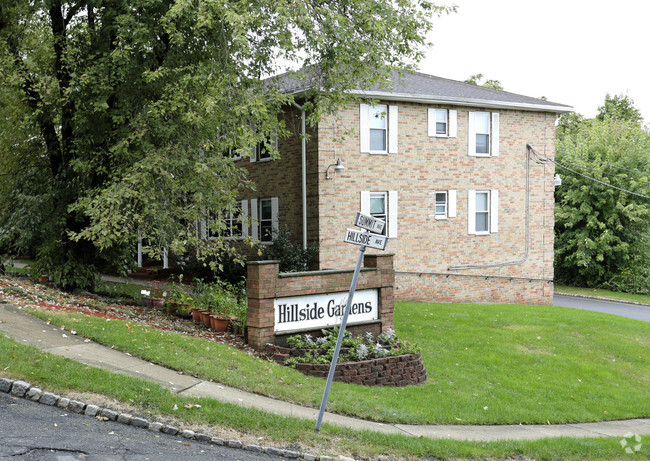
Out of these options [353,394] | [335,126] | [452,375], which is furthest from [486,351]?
[335,126]

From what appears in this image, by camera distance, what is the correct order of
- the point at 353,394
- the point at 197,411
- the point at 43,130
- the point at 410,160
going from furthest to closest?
the point at 410,160 < the point at 43,130 < the point at 353,394 < the point at 197,411

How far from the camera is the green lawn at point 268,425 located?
694 cm

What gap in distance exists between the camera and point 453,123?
72.0 ft

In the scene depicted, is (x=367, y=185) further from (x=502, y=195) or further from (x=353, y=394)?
(x=353, y=394)

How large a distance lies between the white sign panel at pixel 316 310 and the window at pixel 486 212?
11.6m

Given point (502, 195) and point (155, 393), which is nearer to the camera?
point (155, 393)

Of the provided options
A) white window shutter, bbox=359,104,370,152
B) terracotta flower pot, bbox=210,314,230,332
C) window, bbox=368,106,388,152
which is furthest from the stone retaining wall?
window, bbox=368,106,388,152

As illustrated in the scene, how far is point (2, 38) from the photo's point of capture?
1406 centimetres

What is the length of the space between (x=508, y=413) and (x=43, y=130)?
12.7 m

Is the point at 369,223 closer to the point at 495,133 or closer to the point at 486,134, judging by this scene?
the point at 486,134

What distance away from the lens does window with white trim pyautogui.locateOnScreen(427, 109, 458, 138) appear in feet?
71.2

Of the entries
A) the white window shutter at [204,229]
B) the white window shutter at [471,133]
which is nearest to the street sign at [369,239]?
the white window shutter at [204,229]

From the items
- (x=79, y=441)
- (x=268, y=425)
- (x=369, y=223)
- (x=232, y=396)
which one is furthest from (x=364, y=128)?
(x=79, y=441)

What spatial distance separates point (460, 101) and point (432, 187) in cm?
322
